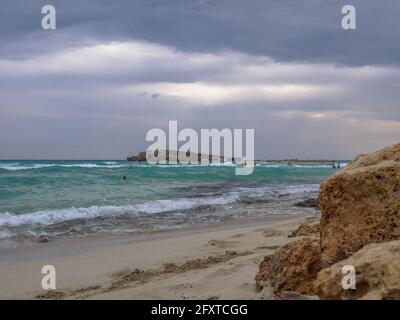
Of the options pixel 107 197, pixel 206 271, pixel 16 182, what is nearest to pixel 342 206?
pixel 206 271

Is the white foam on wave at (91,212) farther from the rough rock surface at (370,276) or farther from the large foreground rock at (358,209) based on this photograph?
the rough rock surface at (370,276)

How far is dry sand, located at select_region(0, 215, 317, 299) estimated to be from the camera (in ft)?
17.4

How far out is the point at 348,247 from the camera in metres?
3.79

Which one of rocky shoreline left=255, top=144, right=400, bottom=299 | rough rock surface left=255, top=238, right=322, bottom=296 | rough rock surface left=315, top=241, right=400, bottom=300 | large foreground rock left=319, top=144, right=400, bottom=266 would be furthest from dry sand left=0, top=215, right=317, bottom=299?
rough rock surface left=315, top=241, right=400, bottom=300

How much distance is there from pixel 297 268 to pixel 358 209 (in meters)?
0.79

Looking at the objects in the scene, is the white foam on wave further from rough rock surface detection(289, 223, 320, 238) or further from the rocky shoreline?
the rocky shoreline

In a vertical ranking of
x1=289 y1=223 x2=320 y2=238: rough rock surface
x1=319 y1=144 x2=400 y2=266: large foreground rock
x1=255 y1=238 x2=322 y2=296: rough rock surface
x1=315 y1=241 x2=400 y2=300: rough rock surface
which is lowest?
x1=289 y1=223 x2=320 y2=238: rough rock surface

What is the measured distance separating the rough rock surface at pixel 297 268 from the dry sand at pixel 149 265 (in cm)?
20

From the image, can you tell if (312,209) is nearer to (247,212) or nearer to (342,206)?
(247,212)

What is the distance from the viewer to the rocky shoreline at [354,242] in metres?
2.99

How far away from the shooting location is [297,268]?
13.9 feet
